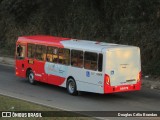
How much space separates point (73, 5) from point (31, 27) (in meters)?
4.68

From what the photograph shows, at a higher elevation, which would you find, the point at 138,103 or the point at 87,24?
the point at 87,24

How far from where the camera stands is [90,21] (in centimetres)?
3131

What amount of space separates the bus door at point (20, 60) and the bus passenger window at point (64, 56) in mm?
2934

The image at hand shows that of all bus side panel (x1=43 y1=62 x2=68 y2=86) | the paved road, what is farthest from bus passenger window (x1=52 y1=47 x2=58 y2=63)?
the paved road

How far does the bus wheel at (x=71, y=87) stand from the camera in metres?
19.2

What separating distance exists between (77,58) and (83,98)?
1.65m

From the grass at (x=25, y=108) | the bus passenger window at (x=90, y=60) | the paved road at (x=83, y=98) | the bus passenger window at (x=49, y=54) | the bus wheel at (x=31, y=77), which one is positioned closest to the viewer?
→ the grass at (x=25, y=108)

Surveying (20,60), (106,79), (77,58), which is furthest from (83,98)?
(20,60)

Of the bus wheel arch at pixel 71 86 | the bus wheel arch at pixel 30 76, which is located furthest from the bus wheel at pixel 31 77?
the bus wheel arch at pixel 71 86

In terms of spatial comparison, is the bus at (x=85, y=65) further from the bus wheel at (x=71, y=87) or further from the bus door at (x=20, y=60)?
the bus door at (x=20, y=60)

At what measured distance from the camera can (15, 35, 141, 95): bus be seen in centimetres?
1792

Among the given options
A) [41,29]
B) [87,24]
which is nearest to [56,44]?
[87,24]

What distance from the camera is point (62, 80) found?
19922 millimetres

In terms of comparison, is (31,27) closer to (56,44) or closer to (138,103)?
(56,44)
